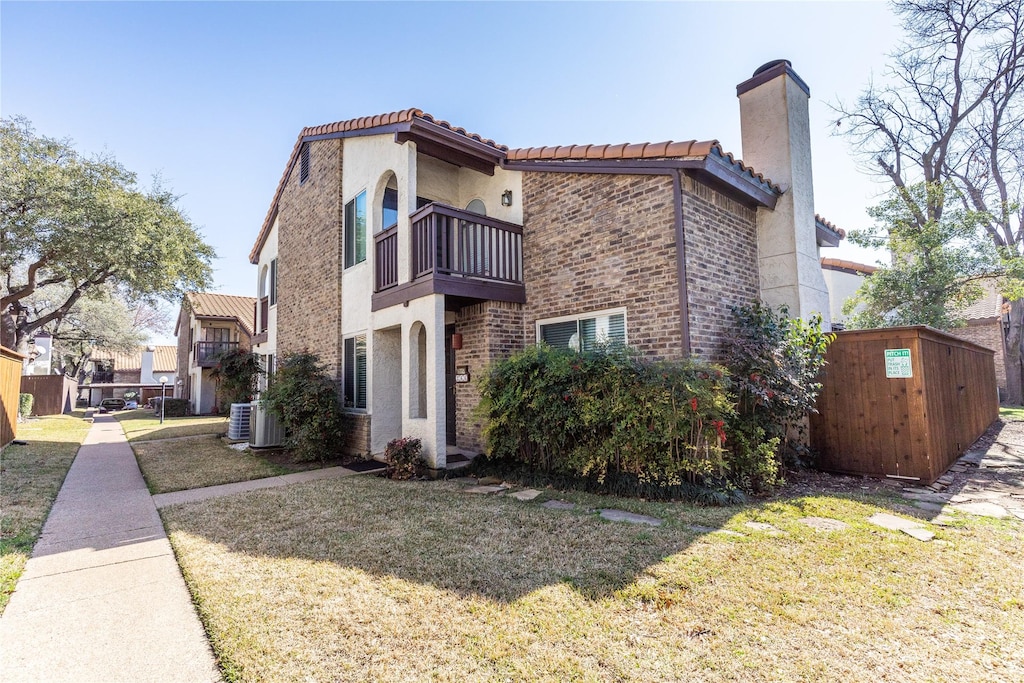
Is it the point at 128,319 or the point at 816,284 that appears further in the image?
the point at 128,319

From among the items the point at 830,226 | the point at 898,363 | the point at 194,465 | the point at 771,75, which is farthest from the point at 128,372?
the point at 898,363

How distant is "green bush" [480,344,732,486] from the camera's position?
550 centimetres

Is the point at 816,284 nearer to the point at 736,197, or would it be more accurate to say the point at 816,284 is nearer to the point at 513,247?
the point at 736,197

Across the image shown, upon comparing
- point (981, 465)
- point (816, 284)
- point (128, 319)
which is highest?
point (128, 319)

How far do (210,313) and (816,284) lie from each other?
27109 millimetres

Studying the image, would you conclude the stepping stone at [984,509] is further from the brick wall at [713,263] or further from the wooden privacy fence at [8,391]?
the wooden privacy fence at [8,391]

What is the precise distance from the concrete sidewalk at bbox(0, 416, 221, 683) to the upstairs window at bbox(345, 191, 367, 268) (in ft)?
20.3

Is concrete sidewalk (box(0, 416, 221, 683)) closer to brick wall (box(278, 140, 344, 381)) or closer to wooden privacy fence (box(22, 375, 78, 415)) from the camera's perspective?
brick wall (box(278, 140, 344, 381))

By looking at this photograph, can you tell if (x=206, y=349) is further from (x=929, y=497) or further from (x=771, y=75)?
(x=929, y=497)

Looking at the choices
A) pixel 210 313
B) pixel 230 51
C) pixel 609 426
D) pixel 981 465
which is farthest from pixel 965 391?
pixel 210 313

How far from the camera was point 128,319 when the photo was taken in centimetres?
3416

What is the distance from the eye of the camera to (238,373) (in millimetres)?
13320

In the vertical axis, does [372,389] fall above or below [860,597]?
above

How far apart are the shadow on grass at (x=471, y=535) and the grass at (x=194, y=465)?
5.90 feet
